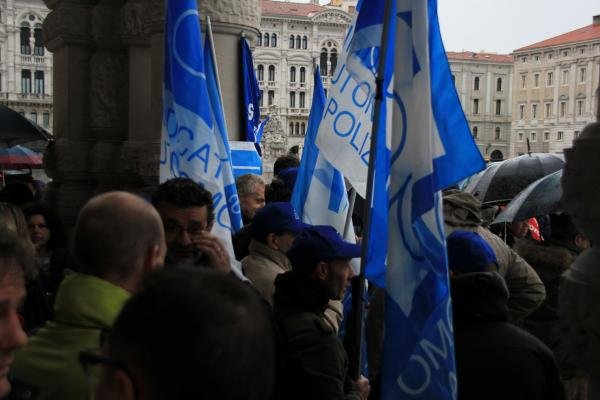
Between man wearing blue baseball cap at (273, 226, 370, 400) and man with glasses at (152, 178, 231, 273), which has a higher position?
man with glasses at (152, 178, 231, 273)

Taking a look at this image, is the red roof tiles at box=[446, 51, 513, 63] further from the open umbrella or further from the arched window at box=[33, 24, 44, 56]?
the open umbrella

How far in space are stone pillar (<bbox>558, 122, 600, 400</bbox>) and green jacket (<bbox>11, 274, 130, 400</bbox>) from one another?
44.5 inches

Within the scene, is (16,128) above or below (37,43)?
below

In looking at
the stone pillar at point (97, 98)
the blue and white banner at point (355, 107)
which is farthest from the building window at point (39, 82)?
the blue and white banner at point (355, 107)

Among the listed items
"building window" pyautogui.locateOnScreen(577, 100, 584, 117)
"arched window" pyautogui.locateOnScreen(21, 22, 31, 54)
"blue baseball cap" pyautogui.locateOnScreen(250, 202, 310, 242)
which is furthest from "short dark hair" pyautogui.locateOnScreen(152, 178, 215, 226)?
"building window" pyautogui.locateOnScreen(577, 100, 584, 117)

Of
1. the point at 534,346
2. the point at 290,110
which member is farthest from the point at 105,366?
the point at 290,110

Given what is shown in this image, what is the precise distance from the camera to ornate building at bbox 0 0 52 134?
5756 centimetres

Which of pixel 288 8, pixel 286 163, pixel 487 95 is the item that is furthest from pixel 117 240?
pixel 487 95

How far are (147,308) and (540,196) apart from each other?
4.28 meters

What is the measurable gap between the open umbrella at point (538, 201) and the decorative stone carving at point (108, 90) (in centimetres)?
350

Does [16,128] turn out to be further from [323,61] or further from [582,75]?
[582,75]

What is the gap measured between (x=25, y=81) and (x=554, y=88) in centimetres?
5744

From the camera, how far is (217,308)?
125 cm

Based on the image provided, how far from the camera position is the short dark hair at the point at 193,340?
1.20m
